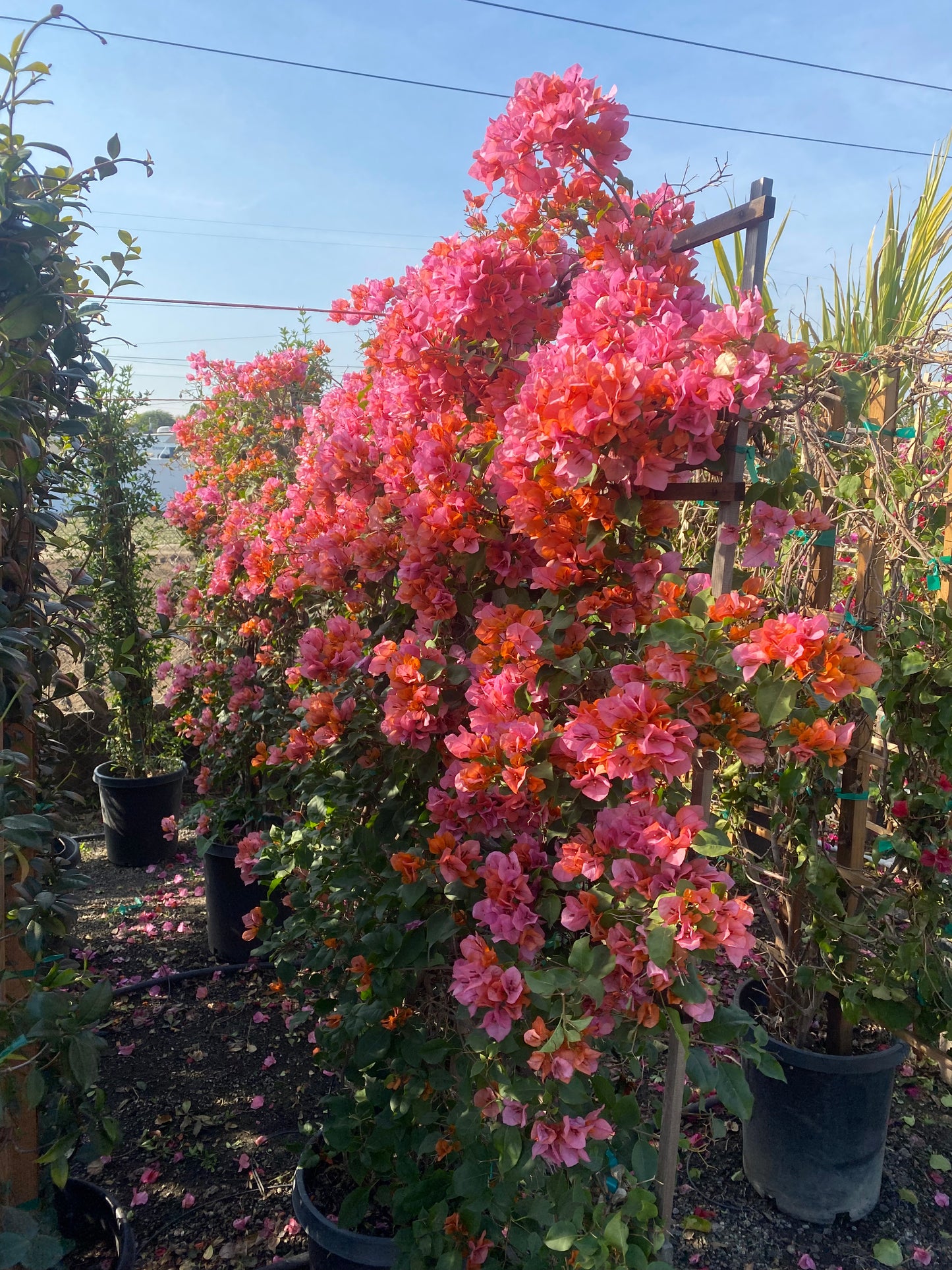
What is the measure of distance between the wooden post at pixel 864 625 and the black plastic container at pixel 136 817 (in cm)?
256

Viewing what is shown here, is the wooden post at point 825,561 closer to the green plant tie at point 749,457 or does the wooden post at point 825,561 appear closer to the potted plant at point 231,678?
the green plant tie at point 749,457

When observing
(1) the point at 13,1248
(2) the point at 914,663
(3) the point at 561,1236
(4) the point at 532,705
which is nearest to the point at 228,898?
(1) the point at 13,1248

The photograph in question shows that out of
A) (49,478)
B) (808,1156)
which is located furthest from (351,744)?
(808,1156)

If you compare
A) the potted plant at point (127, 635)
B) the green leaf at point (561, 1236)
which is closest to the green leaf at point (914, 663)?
the green leaf at point (561, 1236)

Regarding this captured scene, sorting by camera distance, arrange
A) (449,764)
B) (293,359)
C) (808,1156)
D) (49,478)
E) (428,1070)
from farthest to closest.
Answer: (293,359) < (808,1156) < (49,478) < (428,1070) < (449,764)

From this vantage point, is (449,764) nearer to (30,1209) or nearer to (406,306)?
(406,306)

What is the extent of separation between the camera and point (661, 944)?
0.87m

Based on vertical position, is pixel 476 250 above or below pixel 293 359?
below

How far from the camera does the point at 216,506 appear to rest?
3414 mm

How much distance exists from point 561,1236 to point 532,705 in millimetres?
674

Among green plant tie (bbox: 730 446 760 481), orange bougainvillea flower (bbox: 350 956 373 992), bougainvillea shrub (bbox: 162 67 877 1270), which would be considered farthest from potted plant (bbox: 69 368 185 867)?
green plant tie (bbox: 730 446 760 481)

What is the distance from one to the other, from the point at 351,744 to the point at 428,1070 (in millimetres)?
515

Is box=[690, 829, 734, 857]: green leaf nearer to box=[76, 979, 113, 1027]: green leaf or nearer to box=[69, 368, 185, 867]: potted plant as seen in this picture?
box=[76, 979, 113, 1027]: green leaf

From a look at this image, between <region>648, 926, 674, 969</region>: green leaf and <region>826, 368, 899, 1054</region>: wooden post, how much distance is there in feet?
3.50
